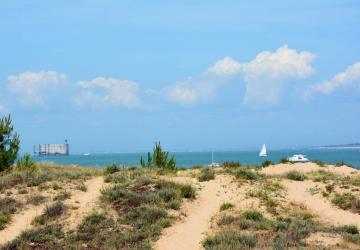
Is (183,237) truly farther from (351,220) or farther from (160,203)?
(351,220)

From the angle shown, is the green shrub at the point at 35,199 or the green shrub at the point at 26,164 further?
the green shrub at the point at 26,164

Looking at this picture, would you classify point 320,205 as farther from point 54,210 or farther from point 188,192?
point 54,210

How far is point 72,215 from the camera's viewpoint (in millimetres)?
21297

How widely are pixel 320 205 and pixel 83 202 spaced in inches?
357

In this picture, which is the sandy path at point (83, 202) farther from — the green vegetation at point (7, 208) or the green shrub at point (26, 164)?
the green shrub at point (26, 164)

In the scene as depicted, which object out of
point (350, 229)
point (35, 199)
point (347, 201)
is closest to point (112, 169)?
point (35, 199)

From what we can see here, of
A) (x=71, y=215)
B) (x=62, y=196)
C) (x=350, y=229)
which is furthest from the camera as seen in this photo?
(x=62, y=196)

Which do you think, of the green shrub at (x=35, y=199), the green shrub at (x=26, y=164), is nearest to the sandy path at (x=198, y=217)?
the green shrub at (x=35, y=199)

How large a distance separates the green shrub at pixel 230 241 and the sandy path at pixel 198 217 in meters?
0.43

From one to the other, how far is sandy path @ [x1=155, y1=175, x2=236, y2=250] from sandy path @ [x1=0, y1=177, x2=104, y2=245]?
357 cm

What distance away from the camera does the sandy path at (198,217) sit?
18.4m

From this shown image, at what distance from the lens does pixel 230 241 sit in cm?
1725

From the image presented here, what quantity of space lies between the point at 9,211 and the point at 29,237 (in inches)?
122

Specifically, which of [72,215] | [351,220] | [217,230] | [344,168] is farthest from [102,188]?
[344,168]
